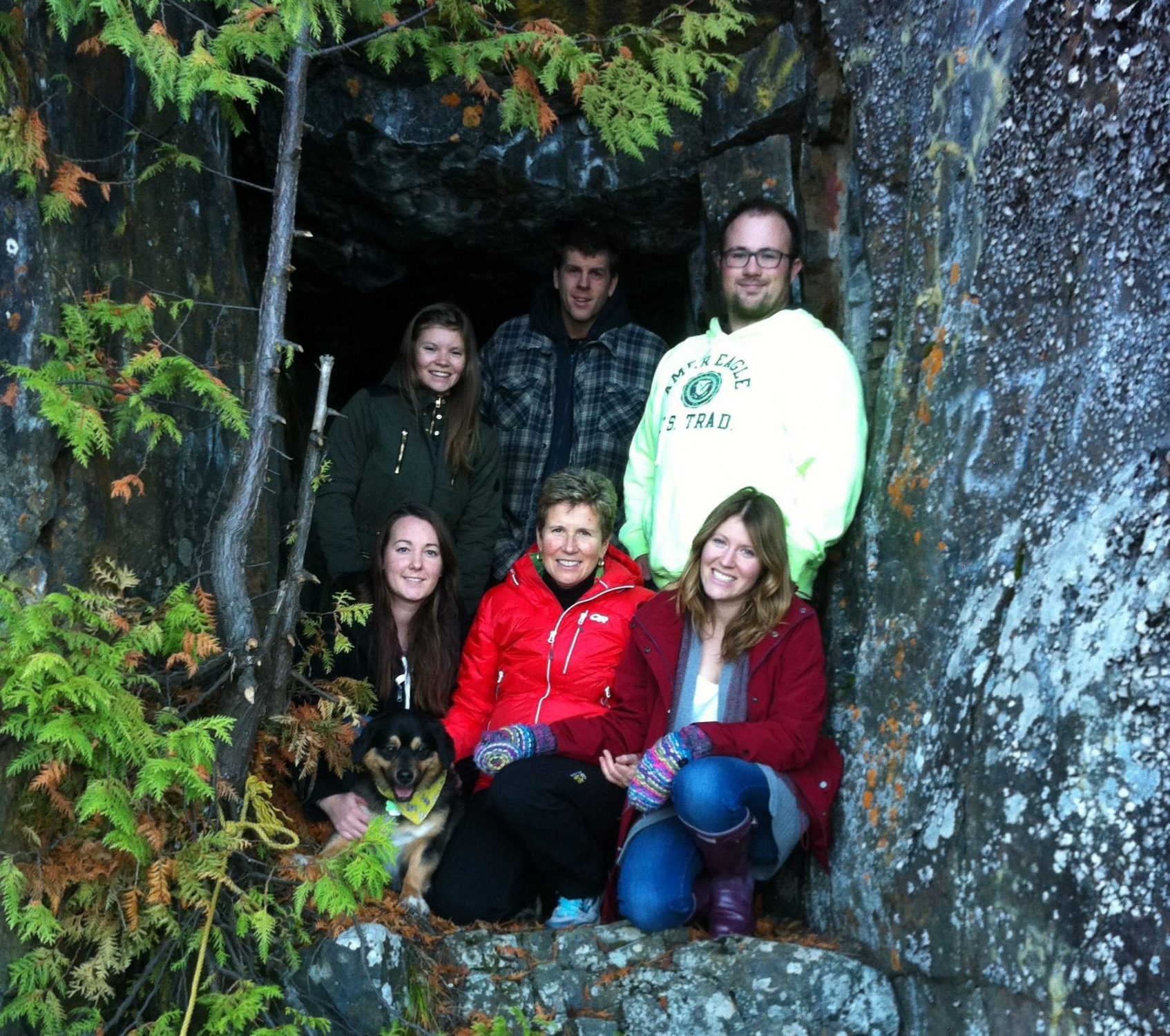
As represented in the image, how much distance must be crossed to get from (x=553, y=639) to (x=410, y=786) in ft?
2.78

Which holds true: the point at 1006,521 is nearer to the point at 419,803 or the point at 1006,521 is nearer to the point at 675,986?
the point at 675,986

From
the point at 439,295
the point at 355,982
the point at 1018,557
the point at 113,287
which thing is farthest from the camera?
the point at 439,295

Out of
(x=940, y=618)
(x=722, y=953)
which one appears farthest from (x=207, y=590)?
(x=940, y=618)

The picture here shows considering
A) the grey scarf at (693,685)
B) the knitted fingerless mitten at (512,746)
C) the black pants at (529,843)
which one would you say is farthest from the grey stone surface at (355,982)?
the grey scarf at (693,685)

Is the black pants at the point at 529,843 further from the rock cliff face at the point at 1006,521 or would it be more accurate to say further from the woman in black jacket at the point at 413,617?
the rock cliff face at the point at 1006,521

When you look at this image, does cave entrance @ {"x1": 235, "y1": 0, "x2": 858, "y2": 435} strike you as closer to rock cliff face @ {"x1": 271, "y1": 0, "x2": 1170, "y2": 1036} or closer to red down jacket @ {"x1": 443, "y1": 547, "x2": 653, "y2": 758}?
rock cliff face @ {"x1": 271, "y1": 0, "x2": 1170, "y2": 1036}

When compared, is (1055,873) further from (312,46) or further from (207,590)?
(312,46)

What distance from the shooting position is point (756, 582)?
4629 mm

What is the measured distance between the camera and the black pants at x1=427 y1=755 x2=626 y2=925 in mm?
4590

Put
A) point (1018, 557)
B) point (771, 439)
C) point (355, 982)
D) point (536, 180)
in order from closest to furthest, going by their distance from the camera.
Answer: point (1018, 557) → point (355, 982) → point (771, 439) → point (536, 180)

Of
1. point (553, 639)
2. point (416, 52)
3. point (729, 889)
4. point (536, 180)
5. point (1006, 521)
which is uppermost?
point (416, 52)

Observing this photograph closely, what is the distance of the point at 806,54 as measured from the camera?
19.9 feet

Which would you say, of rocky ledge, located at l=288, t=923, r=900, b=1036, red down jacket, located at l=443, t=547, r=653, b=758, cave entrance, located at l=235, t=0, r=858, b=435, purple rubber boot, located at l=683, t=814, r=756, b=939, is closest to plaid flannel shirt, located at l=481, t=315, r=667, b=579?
cave entrance, located at l=235, t=0, r=858, b=435

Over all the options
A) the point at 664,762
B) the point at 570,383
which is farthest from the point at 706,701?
the point at 570,383
